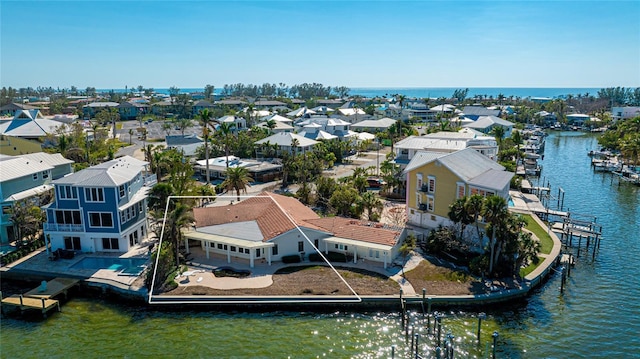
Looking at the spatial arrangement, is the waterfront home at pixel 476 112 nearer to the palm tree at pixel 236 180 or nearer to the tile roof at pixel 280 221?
the palm tree at pixel 236 180

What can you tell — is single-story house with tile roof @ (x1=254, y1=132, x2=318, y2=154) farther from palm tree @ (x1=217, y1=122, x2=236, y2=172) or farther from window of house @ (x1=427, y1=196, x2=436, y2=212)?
window of house @ (x1=427, y1=196, x2=436, y2=212)

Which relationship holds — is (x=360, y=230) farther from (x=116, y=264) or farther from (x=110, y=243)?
(x=110, y=243)

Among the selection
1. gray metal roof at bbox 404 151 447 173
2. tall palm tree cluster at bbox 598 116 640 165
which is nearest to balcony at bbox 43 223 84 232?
gray metal roof at bbox 404 151 447 173

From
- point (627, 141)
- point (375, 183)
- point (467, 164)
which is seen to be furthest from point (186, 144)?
point (627, 141)

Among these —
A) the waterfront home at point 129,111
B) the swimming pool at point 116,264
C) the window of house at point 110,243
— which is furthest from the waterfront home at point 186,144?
the waterfront home at point 129,111

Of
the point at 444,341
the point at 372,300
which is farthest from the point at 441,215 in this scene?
the point at 444,341
